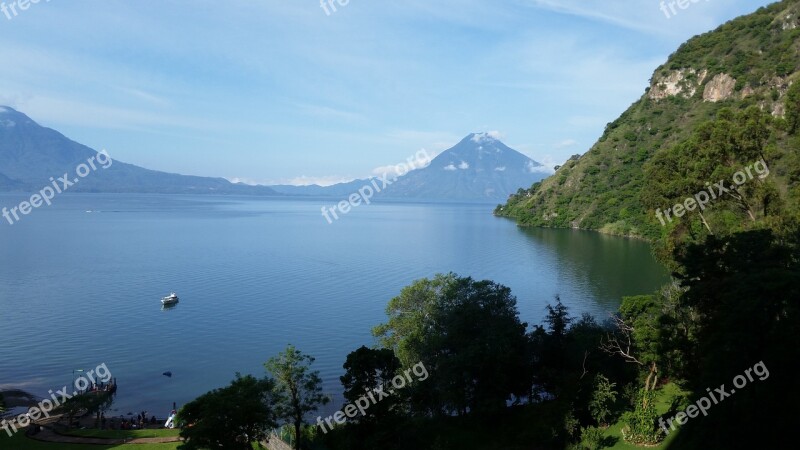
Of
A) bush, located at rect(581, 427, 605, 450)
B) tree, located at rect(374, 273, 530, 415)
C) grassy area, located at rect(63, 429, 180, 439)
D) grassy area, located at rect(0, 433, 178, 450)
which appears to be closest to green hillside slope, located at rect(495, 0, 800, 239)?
tree, located at rect(374, 273, 530, 415)

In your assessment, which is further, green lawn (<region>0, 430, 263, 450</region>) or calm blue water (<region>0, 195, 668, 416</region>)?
calm blue water (<region>0, 195, 668, 416</region>)

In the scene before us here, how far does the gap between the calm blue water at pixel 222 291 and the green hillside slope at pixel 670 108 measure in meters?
20.9

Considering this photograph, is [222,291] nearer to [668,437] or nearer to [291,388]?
[291,388]

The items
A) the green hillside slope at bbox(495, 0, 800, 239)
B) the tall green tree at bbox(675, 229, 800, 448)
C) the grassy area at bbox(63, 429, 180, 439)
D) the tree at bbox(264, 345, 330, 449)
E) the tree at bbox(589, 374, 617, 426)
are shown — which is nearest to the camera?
the tall green tree at bbox(675, 229, 800, 448)

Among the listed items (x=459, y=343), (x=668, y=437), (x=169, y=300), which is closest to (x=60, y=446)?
(x=459, y=343)

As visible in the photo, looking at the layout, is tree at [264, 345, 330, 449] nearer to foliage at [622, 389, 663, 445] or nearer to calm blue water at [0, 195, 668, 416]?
calm blue water at [0, 195, 668, 416]

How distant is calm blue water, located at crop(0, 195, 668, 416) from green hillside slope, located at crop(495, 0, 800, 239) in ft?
68.5

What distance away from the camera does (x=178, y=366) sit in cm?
4544

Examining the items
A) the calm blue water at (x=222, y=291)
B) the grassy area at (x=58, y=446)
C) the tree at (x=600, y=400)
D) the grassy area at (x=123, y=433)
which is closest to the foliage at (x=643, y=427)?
the tree at (x=600, y=400)

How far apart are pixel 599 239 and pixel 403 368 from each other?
101225 millimetres

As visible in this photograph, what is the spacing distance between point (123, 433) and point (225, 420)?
13.3 meters

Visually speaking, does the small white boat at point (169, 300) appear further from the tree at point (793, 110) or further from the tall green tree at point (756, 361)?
the tree at point (793, 110)

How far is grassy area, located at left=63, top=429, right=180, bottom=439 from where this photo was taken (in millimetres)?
31266

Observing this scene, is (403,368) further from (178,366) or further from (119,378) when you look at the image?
(119,378)
